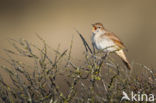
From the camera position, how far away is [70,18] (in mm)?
13766

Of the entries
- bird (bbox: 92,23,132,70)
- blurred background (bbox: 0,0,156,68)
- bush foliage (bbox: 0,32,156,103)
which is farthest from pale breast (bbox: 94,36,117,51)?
blurred background (bbox: 0,0,156,68)

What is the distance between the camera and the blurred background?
13469 mm

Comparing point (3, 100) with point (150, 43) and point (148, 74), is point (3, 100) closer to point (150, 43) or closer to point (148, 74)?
point (148, 74)

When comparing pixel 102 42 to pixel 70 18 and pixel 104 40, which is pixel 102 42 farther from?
pixel 70 18

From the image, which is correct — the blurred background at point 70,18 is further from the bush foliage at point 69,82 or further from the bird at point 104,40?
the bush foliage at point 69,82

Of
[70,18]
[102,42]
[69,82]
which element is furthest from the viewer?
[70,18]

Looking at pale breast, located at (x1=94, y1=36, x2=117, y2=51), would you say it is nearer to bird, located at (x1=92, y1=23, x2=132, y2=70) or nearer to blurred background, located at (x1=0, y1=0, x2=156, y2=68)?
bird, located at (x1=92, y1=23, x2=132, y2=70)

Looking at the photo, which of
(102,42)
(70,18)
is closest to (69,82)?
(102,42)

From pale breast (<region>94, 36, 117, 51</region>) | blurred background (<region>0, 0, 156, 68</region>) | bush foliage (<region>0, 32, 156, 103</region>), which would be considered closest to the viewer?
bush foliage (<region>0, 32, 156, 103</region>)

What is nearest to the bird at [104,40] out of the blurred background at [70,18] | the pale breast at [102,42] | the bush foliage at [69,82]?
the pale breast at [102,42]

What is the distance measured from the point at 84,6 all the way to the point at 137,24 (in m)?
1.77

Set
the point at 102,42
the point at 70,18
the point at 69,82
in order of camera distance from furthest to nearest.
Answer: the point at 70,18 < the point at 102,42 < the point at 69,82

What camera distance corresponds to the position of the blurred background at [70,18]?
1347 centimetres

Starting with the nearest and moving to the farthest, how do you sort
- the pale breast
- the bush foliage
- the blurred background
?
the bush foliage < the pale breast < the blurred background
